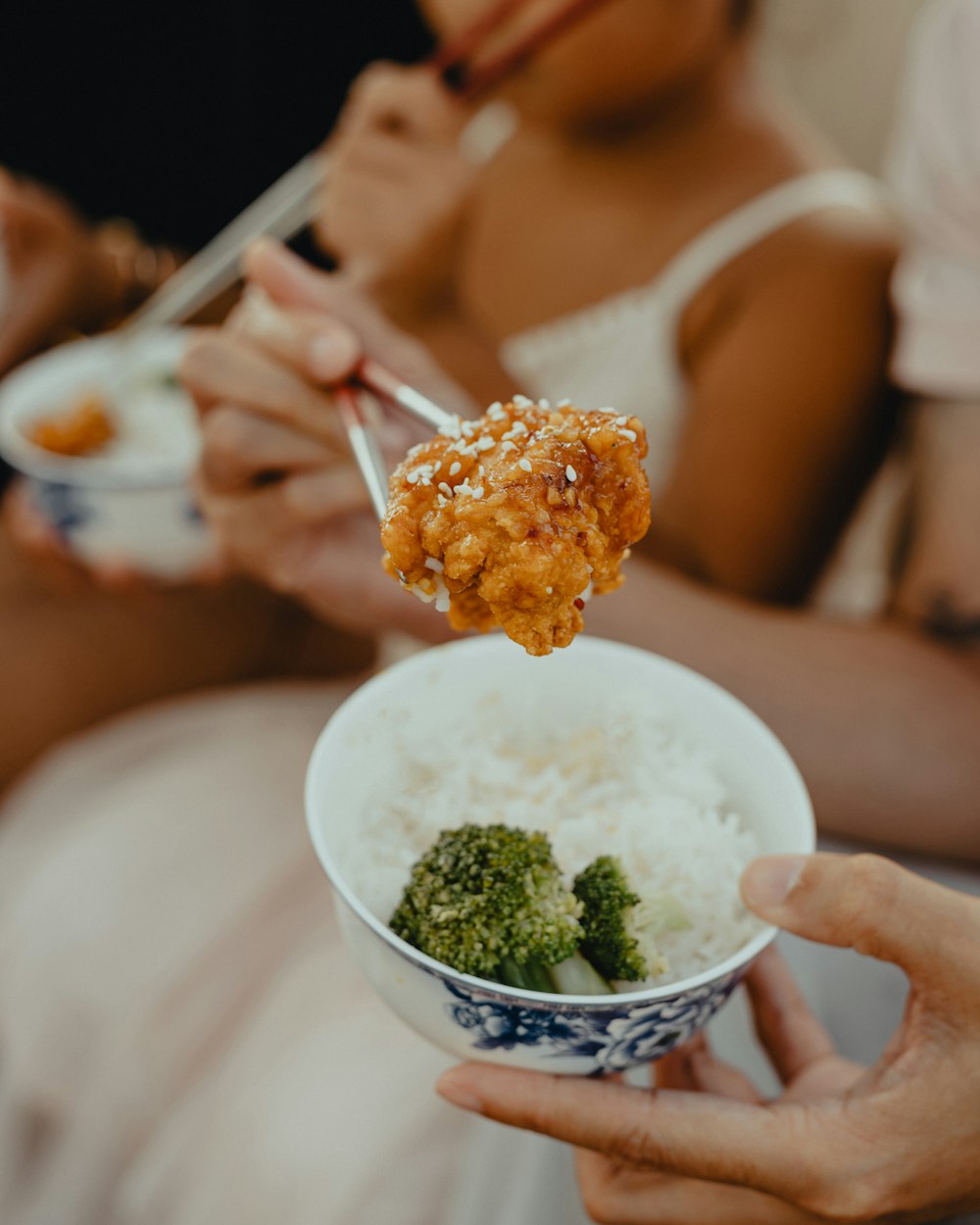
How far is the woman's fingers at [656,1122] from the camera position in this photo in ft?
2.96

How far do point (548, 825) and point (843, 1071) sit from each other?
1.35 feet

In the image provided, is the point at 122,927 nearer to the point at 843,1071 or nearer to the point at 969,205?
the point at 843,1071

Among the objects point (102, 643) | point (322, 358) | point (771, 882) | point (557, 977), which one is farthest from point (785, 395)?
point (102, 643)

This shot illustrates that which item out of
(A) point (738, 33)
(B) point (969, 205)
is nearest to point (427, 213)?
(A) point (738, 33)

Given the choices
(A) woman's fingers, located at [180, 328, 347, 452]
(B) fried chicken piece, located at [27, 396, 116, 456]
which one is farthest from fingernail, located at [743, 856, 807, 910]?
(B) fried chicken piece, located at [27, 396, 116, 456]

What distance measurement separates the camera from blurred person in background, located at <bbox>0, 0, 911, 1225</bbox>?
57.2 inches

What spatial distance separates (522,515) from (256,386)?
2.64 ft

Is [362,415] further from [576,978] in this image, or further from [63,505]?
[63,505]

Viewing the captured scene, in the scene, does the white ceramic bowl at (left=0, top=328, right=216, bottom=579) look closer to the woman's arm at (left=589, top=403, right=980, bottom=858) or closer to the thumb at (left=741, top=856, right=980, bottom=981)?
the woman's arm at (left=589, top=403, right=980, bottom=858)

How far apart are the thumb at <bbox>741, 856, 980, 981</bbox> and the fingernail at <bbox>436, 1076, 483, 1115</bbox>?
13.2 inches

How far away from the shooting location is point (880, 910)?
841 mm

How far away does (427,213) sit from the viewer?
207 cm

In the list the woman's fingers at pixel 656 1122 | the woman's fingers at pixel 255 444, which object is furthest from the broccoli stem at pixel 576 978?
the woman's fingers at pixel 255 444

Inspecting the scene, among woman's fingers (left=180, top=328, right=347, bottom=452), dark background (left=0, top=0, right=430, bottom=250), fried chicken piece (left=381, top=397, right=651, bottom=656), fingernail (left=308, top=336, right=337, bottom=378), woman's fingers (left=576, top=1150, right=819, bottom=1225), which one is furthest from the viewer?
dark background (left=0, top=0, right=430, bottom=250)
